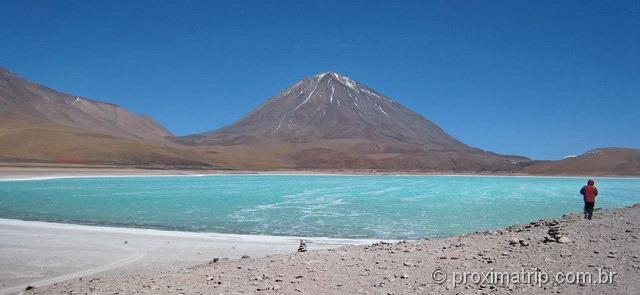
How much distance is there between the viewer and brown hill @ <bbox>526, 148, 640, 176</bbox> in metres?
133

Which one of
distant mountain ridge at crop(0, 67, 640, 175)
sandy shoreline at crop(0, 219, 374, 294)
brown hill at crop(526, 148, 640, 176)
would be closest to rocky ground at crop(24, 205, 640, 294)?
sandy shoreline at crop(0, 219, 374, 294)

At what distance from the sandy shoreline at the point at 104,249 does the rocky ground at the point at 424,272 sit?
1153 millimetres

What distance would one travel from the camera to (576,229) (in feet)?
32.9

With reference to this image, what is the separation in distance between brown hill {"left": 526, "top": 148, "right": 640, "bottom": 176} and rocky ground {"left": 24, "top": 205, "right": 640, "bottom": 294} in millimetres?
138075

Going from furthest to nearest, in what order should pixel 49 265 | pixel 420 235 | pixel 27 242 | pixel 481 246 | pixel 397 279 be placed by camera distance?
pixel 420 235 < pixel 27 242 < pixel 49 265 < pixel 481 246 < pixel 397 279

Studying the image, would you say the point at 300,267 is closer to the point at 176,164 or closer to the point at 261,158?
the point at 176,164

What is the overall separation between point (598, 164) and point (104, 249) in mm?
149902

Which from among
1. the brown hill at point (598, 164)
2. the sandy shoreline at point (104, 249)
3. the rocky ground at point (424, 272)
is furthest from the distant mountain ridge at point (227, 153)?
the rocky ground at point (424, 272)

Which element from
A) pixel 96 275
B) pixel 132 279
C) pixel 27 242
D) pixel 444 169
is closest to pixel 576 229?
pixel 132 279

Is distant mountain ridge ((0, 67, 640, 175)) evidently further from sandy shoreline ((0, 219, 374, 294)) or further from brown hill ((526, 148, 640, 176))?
sandy shoreline ((0, 219, 374, 294))

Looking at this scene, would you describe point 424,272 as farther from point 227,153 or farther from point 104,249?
point 227,153

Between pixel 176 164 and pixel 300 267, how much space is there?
380 ft

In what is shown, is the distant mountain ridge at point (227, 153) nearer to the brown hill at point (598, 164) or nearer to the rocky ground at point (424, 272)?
the brown hill at point (598, 164)

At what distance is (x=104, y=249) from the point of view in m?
11.7
